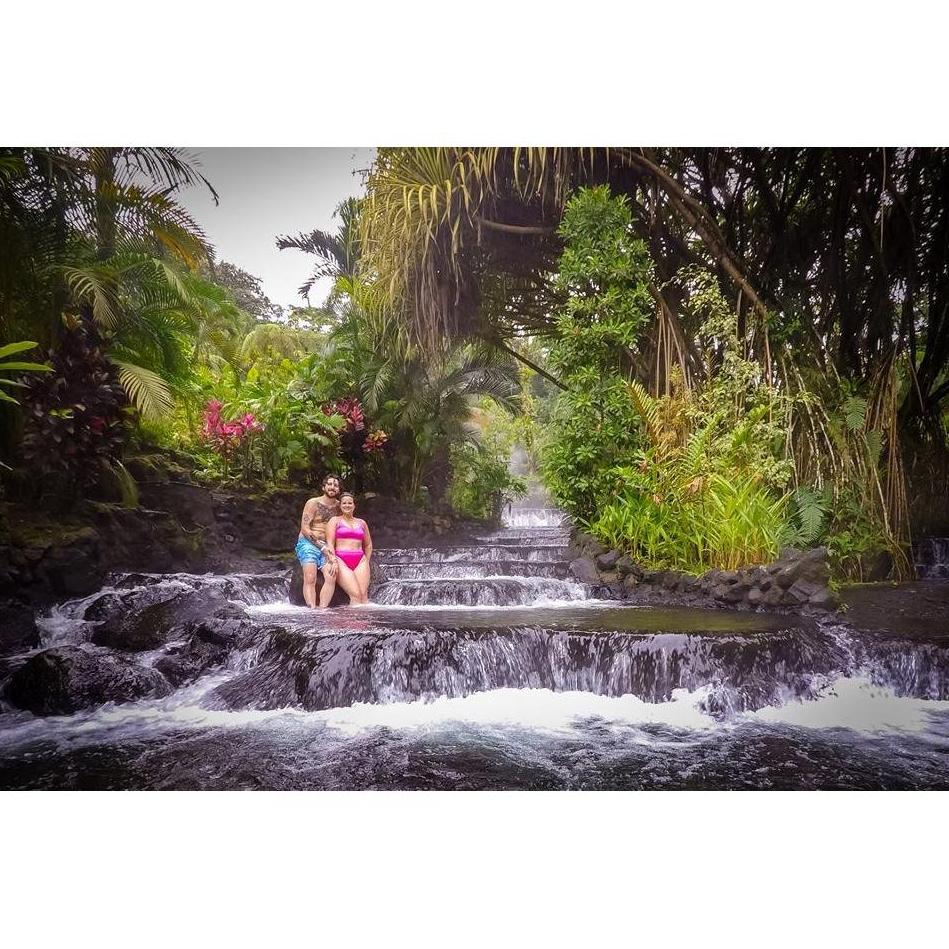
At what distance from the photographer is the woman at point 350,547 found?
3547 mm

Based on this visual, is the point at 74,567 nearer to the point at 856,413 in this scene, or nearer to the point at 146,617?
the point at 146,617

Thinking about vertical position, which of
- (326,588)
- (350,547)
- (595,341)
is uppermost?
(595,341)

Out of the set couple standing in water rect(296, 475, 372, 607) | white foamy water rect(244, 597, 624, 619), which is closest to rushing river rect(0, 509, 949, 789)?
white foamy water rect(244, 597, 624, 619)

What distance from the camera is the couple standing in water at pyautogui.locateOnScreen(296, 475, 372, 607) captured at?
3531mm

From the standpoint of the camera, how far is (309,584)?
361 cm

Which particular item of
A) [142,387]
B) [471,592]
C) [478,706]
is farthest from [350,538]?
[142,387]

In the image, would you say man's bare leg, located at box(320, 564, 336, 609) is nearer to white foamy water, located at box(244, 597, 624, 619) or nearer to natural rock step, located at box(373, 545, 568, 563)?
white foamy water, located at box(244, 597, 624, 619)

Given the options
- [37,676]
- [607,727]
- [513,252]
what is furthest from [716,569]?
[37,676]

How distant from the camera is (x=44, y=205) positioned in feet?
10.2

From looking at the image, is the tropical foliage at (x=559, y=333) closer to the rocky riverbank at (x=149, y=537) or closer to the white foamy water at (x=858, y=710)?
the rocky riverbank at (x=149, y=537)

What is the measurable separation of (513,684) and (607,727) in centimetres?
43

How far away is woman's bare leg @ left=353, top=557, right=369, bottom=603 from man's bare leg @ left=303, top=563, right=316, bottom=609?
8.6 inches

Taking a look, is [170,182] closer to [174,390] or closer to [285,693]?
[174,390]

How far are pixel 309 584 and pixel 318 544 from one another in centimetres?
24
